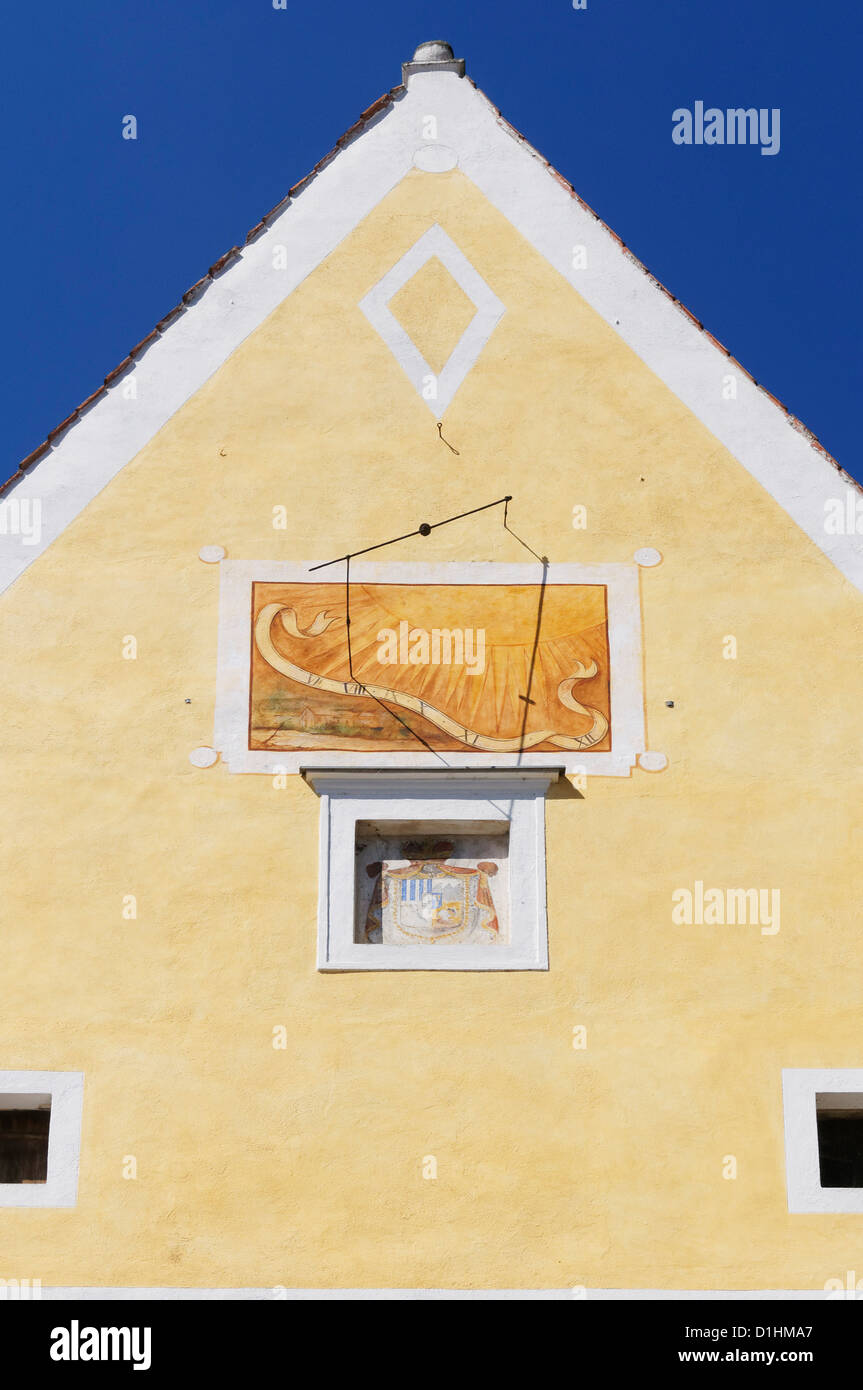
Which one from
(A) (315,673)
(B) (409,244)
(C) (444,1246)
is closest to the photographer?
(C) (444,1246)

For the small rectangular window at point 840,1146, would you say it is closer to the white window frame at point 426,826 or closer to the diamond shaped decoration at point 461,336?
the white window frame at point 426,826

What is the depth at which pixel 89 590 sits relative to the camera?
1002 cm

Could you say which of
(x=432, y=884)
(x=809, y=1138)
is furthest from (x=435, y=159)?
(x=809, y=1138)

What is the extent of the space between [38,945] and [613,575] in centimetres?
332

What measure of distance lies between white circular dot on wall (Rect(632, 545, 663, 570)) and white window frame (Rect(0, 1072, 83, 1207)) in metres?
3.69

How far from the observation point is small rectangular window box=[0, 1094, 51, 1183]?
370 inches

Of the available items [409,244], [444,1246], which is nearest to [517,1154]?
[444,1246]

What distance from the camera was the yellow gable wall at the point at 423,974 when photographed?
8914mm

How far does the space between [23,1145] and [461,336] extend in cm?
463

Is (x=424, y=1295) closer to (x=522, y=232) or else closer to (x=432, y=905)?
(x=432, y=905)

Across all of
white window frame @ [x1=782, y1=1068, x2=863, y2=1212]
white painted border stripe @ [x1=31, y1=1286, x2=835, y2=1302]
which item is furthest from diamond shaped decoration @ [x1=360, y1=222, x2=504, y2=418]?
white painted border stripe @ [x1=31, y1=1286, x2=835, y2=1302]

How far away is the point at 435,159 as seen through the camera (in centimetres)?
1091

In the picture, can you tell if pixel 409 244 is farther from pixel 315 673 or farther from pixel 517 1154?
pixel 517 1154

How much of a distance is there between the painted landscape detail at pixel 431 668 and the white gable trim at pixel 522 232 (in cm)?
113
